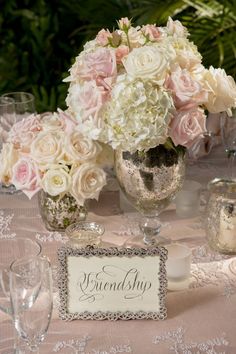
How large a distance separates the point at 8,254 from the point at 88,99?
34 centimetres

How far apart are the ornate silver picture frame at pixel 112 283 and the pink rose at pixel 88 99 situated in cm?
29

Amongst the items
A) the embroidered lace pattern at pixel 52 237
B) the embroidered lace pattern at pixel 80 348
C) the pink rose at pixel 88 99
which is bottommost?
the embroidered lace pattern at pixel 80 348

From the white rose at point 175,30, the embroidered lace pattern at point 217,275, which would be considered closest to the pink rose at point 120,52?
the white rose at point 175,30

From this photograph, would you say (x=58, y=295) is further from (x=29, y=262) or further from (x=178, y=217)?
(x=178, y=217)

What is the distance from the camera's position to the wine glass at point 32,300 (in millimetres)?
1202

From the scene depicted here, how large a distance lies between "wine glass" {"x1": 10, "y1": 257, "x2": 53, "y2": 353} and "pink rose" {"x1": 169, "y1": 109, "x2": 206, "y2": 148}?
0.41 meters

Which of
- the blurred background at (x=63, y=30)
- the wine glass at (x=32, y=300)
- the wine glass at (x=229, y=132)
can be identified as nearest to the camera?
the wine glass at (x=32, y=300)

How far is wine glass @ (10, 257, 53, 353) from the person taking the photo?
120 cm

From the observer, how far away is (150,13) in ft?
10.5

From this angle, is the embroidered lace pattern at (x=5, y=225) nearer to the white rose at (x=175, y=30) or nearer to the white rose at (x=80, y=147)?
the white rose at (x=80, y=147)

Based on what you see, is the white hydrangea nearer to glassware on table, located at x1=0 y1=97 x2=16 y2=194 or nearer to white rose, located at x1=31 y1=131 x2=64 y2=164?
white rose, located at x1=31 y1=131 x2=64 y2=164

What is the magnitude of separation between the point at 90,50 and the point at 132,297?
51 centimetres

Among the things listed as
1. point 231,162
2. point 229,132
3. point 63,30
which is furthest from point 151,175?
point 63,30

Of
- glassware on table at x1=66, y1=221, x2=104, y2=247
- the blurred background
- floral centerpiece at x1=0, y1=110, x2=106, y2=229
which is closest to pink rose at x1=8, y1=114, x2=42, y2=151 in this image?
floral centerpiece at x1=0, y1=110, x2=106, y2=229
